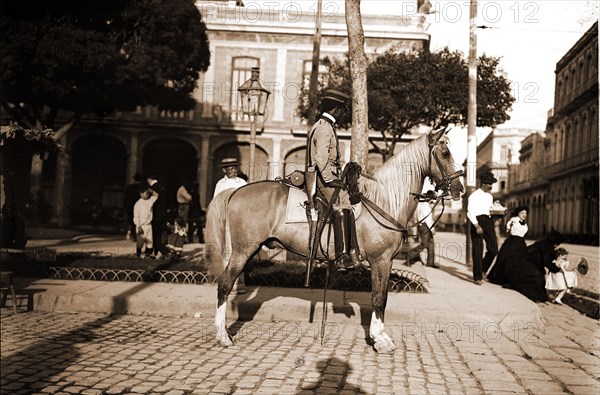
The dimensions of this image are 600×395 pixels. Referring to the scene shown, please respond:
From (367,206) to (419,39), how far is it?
83.1 feet

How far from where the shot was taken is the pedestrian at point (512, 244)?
1015 cm

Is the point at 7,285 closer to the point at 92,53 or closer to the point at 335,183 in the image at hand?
the point at 335,183

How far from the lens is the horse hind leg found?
18.6 ft

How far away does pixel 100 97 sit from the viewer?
18875 millimetres

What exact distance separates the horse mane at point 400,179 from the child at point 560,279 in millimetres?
4949

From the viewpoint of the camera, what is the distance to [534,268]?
9.68m

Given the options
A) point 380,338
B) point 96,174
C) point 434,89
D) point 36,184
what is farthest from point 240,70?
point 380,338

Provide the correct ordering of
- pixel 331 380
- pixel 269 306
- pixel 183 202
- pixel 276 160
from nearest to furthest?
pixel 331 380
pixel 269 306
pixel 183 202
pixel 276 160

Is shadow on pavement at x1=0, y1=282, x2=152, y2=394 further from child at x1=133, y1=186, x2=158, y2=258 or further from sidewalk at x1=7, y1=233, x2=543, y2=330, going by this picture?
child at x1=133, y1=186, x2=158, y2=258

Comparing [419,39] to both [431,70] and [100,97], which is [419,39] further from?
[100,97]

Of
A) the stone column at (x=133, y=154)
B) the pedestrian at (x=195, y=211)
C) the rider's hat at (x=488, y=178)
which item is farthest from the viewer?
the stone column at (x=133, y=154)

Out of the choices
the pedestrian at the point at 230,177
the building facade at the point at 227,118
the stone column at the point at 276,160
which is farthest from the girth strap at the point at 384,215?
the stone column at the point at 276,160

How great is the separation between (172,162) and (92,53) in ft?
50.0

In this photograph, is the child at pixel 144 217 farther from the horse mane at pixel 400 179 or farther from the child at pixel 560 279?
the child at pixel 560 279
